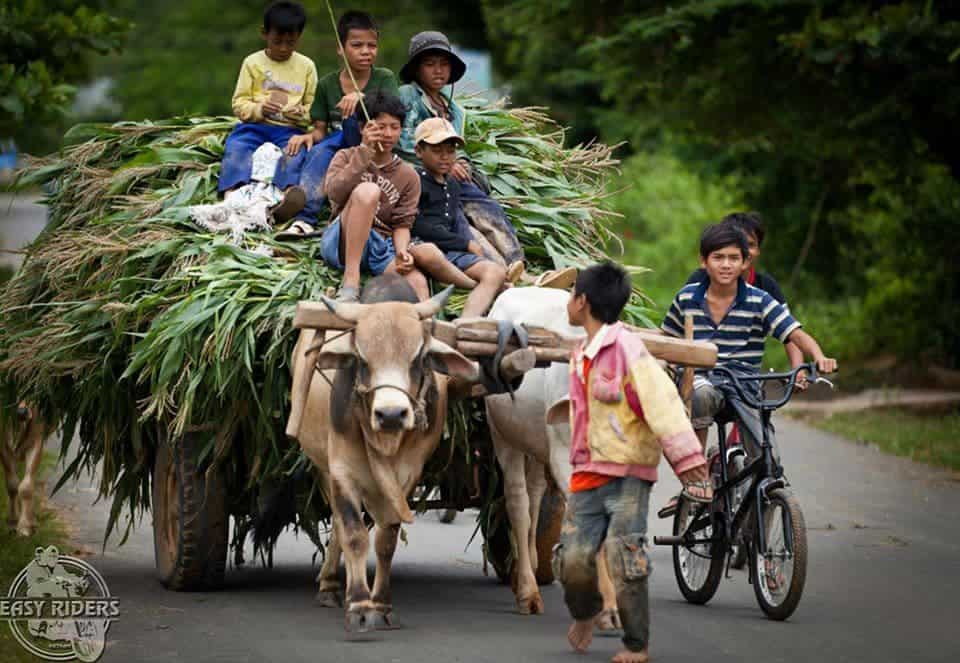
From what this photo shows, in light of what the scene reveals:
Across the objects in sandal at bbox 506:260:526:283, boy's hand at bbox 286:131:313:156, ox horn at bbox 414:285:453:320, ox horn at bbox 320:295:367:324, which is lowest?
ox horn at bbox 320:295:367:324

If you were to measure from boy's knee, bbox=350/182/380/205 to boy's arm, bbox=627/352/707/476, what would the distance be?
6.60 feet

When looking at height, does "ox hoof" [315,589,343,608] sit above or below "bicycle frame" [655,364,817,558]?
below

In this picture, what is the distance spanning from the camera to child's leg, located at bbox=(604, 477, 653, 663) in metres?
7.41

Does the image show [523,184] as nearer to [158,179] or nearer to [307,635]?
[158,179]

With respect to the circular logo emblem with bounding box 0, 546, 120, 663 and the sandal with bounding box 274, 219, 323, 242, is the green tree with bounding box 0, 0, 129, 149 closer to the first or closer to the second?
the sandal with bounding box 274, 219, 323, 242

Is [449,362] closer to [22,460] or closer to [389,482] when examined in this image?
[389,482]

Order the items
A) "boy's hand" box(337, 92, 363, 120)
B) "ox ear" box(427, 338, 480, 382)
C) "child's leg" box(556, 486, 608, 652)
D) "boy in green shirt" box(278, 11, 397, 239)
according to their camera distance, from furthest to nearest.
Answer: "boy in green shirt" box(278, 11, 397, 239) < "boy's hand" box(337, 92, 363, 120) < "ox ear" box(427, 338, 480, 382) < "child's leg" box(556, 486, 608, 652)

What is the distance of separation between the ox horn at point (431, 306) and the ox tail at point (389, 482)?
656mm

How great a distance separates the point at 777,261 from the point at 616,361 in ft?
53.4

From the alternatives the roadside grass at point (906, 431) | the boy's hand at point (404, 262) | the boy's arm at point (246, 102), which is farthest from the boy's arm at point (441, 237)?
the roadside grass at point (906, 431)

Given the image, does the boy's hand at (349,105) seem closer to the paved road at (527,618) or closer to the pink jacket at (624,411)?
the paved road at (527,618)

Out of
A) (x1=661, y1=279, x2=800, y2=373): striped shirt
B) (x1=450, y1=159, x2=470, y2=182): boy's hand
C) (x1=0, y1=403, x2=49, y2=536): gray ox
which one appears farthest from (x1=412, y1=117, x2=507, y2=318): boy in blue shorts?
(x1=0, y1=403, x2=49, y2=536): gray ox

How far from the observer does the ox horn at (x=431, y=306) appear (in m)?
8.41

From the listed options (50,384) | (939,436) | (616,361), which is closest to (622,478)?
(616,361)
